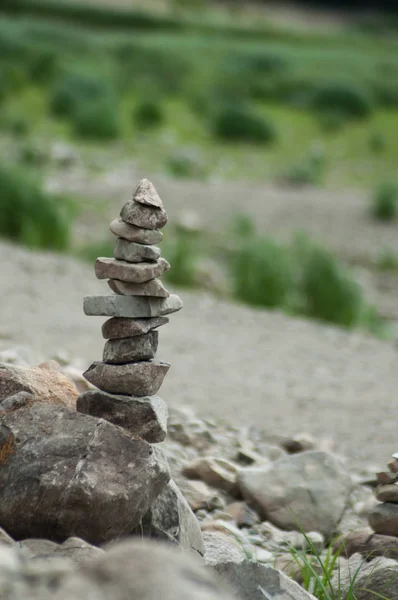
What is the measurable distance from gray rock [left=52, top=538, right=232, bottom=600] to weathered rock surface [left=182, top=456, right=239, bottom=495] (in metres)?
2.74

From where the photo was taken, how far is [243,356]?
8312mm

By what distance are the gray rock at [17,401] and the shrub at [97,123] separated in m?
17.1

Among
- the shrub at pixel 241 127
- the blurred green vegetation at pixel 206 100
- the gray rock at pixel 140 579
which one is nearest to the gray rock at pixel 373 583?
the gray rock at pixel 140 579

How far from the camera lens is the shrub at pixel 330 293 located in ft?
34.1

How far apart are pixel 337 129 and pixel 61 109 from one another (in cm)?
628

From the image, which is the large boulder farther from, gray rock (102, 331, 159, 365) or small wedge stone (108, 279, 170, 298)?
small wedge stone (108, 279, 170, 298)

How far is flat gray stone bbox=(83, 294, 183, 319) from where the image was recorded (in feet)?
11.7

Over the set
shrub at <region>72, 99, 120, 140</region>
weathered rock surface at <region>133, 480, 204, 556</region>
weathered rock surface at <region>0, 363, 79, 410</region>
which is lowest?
weathered rock surface at <region>133, 480, 204, 556</region>

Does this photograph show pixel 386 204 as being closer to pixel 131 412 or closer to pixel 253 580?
pixel 131 412

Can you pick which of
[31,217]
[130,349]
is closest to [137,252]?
[130,349]

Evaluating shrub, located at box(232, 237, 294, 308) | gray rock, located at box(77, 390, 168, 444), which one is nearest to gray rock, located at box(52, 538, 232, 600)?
gray rock, located at box(77, 390, 168, 444)

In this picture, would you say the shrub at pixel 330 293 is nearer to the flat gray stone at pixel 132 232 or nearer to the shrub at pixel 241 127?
the flat gray stone at pixel 132 232

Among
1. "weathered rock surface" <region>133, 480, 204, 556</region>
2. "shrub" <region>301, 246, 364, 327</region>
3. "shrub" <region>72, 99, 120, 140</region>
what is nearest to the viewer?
"weathered rock surface" <region>133, 480, 204, 556</region>

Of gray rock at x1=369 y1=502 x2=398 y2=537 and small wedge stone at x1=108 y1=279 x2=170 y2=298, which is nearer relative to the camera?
small wedge stone at x1=108 y1=279 x2=170 y2=298
